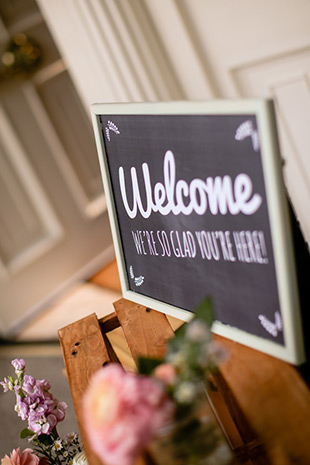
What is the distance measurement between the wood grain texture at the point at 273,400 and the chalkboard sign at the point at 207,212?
0.09 feet

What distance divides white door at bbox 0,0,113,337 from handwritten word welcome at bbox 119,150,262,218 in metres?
1.99

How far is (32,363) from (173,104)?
6.31 feet

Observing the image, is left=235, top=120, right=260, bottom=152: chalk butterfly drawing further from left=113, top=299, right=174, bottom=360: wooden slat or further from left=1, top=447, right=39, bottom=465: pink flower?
left=1, top=447, right=39, bottom=465: pink flower

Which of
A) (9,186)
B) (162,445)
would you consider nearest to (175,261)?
(162,445)

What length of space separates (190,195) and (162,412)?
340mm

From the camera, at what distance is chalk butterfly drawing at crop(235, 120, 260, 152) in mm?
568

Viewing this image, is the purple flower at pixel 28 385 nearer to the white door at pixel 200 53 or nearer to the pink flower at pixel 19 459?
the pink flower at pixel 19 459

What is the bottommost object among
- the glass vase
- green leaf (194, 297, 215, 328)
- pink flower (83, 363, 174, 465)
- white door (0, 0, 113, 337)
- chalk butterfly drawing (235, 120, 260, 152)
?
white door (0, 0, 113, 337)

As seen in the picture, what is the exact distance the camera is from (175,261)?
2.63 ft

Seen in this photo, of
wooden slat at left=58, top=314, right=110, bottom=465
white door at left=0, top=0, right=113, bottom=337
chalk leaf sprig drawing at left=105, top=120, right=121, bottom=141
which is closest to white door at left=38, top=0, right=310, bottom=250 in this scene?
chalk leaf sprig drawing at left=105, top=120, right=121, bottom=141

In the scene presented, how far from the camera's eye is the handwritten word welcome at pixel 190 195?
0.61 metres

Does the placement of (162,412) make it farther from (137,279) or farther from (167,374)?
(137,279)

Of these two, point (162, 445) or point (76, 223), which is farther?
point (76, 223)

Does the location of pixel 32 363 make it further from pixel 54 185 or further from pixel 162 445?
pixel 162 445
